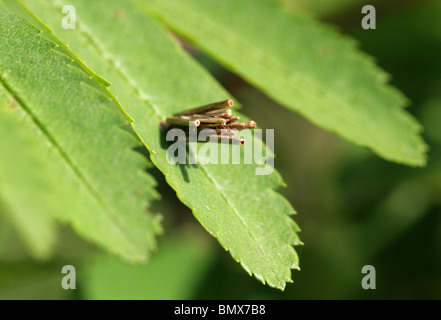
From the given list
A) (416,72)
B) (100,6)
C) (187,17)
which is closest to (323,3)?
(416,72)

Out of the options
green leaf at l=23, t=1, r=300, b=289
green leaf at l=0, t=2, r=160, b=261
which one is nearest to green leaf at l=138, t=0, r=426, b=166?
green leaf at l=23, t=1, r=300, b=289

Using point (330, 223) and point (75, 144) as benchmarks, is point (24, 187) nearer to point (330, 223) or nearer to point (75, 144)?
point (75, 144)

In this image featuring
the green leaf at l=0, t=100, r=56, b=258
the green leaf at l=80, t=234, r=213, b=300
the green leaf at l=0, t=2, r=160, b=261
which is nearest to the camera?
the green leaf at l=0, t=2, r=160, b=261

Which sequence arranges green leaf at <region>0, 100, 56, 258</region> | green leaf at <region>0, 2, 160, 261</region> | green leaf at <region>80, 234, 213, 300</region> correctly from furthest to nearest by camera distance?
green leaf at <region>80, 234, 213, 300</region>
green leaf at <region>0, 100, 56, 258</region>
green leaf at <region>0, 2, 160, 261</region>

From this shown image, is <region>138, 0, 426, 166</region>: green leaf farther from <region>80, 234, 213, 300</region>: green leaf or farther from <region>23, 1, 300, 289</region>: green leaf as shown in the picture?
<region>80, 234, 213, 300</region>: green leaf

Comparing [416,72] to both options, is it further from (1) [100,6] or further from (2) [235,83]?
(1) [100,6]
